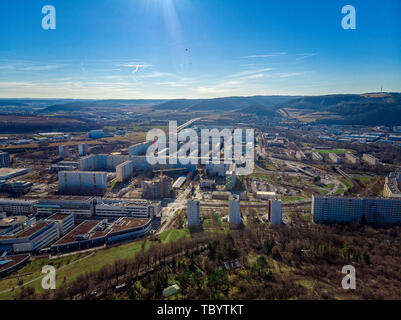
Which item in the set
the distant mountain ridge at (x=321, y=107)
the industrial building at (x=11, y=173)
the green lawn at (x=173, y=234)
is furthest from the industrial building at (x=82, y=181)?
the distant mountain ridge at (x=321, y=107)

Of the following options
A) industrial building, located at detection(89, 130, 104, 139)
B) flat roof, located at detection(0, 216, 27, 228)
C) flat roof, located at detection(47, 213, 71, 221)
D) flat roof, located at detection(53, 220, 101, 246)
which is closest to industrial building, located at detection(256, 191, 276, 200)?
flat roof, located at detection(53, 220, 101, 246)

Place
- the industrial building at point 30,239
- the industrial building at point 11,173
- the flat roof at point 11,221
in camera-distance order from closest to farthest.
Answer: the industrial building at point 30,239 < the flat roof at point 11,221 < the industrial building at point 11,173

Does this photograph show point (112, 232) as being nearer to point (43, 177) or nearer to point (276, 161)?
point (43, 177)

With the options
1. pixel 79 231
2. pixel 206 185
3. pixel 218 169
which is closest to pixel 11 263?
pixel 79 231

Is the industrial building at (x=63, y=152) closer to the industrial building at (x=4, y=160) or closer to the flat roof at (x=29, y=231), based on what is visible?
the industrial building at (x=4, y=160)

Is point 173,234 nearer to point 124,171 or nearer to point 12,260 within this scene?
point 12,260

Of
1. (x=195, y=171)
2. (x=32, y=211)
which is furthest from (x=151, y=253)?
(x=195, y=171)
